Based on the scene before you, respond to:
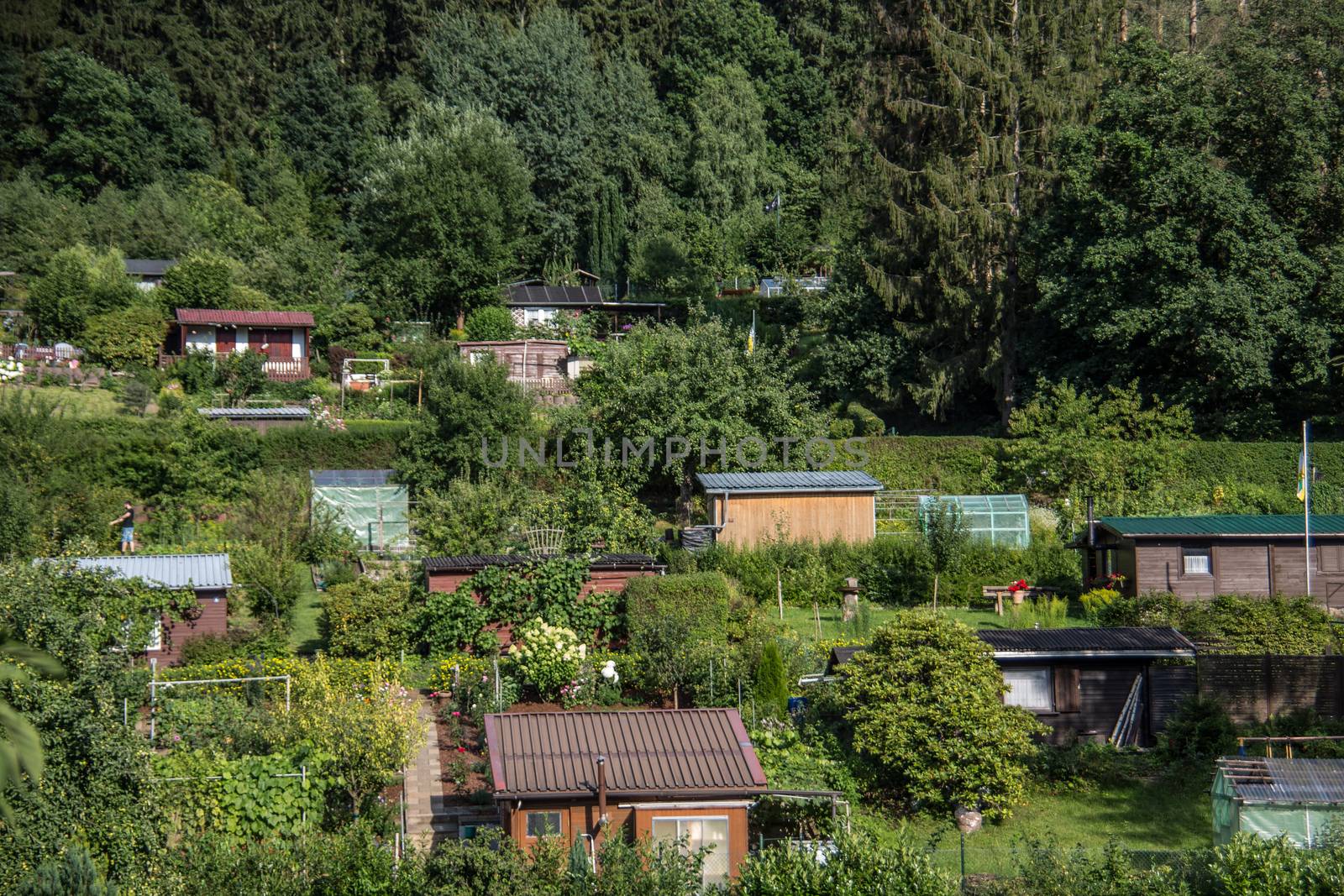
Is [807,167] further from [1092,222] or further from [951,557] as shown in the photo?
[951,557]

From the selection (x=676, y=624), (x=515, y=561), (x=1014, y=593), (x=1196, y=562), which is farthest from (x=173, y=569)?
(x=1196, y=562)

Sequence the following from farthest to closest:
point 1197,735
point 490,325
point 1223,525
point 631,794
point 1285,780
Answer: point 490,325 < point 1223,525 < point 1197,735 < point 1285,780 < point 631,794

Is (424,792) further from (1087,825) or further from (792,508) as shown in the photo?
(792,508)

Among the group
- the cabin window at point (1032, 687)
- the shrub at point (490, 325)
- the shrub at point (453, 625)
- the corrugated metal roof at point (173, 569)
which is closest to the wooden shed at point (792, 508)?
the shrub at point (453, 625)

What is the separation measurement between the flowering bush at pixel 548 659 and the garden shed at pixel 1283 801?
34.6ft

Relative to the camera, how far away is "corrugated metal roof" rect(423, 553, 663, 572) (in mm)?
25703

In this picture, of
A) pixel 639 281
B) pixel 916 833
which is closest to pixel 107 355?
pixel 639 281

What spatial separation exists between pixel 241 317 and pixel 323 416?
983 centimetres

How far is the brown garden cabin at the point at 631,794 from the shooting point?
52.6 ft

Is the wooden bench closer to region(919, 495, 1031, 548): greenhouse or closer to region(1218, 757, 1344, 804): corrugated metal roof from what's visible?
region(919, 495, 1031, 548): greenhouse

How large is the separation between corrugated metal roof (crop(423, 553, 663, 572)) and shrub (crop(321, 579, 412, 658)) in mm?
968

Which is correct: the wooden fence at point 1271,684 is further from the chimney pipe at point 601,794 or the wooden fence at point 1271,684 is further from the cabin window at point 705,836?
the chimney pipe at point 601,794

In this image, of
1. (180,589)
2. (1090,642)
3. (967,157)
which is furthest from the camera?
(967,157)

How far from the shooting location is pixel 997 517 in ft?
109
